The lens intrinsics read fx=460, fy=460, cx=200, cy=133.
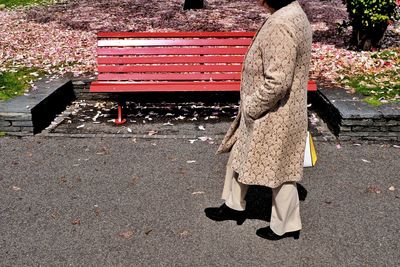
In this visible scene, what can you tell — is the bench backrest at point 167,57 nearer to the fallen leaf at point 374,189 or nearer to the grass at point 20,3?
the fallen leaf at point 374,189

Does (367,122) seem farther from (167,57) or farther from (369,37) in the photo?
(369,37)

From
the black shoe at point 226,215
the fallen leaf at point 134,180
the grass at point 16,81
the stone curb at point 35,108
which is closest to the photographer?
the black shoe at point 226,215

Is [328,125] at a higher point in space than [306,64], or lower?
lower

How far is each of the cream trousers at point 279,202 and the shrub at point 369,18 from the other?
5.76 metres

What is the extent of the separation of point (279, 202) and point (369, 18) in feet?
19.9

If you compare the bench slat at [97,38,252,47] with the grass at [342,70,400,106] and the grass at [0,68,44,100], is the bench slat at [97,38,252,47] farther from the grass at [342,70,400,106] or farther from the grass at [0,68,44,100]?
the grass at [342,70,400,106]

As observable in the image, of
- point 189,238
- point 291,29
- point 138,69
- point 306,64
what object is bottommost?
point 189,238

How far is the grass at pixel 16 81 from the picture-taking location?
6.47 meters

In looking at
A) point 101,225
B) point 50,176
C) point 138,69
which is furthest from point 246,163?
point 138,69

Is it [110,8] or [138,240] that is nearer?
[138,240]

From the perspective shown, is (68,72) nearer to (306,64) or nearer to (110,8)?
(306,64)

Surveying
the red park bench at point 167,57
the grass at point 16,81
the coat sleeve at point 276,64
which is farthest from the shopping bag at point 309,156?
the grass at point 16,81

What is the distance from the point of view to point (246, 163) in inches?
133

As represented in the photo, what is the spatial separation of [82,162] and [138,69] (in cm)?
203
